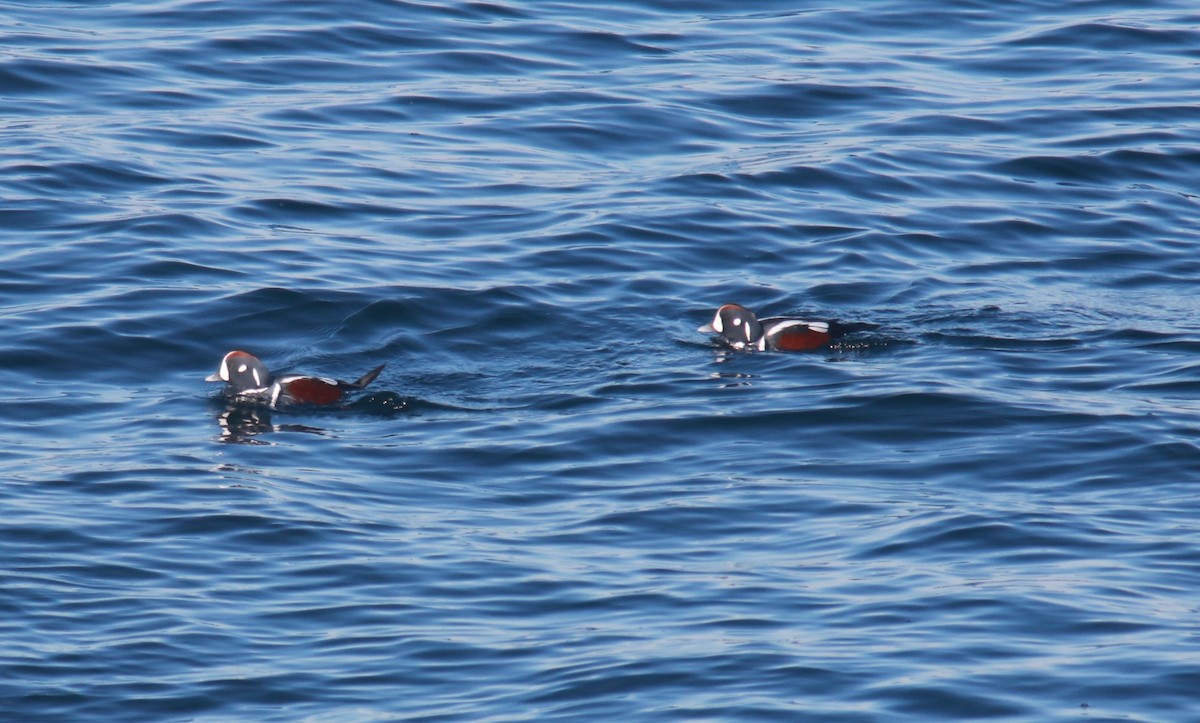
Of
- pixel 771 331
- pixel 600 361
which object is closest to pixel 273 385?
pixel 600 361

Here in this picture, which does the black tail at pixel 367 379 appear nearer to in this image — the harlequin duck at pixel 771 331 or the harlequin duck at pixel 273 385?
the harlequin duck at pixel 273 385

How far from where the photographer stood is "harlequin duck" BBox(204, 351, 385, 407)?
1288cm

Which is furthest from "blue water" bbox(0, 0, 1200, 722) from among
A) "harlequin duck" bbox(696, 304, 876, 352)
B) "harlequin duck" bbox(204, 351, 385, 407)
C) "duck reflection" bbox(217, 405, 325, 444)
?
"harlequin duck" bbox(696, 304, 876, 352)

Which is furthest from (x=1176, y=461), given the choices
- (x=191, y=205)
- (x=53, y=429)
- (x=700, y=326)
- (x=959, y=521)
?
(x=191, y=205)

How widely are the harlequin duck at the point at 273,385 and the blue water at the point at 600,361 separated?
146 mm

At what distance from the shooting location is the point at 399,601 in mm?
9289

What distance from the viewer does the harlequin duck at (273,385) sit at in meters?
12.9

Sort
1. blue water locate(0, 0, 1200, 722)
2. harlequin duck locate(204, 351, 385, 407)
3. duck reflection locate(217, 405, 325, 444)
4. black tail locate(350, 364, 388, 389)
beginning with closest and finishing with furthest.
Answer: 1. blue water locate(0, 0, 1200, 722)
2. duck reflection locate(217, 405, 325, 444)
3. harlequin duck locate(204, 351, 385, 407)
4. black tail locate(350, 364, 388, 389)

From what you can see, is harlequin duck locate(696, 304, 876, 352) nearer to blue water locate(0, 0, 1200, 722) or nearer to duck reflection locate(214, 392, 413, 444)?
blue water locate(0, 0, 1200, 722)

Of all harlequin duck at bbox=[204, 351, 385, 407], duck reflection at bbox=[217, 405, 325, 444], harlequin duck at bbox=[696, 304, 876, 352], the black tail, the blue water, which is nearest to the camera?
the blue water

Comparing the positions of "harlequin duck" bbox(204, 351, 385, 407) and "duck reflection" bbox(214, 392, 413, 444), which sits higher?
"harlequin duck" bbox(204, 351, 385, 407)

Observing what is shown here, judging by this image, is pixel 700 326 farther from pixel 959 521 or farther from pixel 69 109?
pixel 69 109

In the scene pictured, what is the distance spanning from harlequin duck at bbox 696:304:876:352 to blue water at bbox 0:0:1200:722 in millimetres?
248

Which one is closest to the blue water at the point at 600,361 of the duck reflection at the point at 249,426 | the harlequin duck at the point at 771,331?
the duck reflection at the point at 249,426
